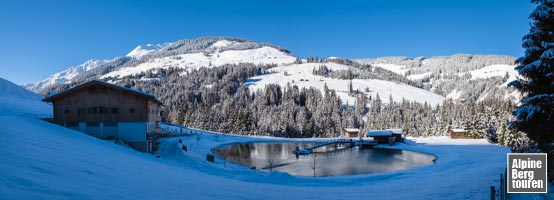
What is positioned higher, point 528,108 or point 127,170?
point 528,108

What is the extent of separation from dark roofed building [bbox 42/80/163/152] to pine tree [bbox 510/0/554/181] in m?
32.2

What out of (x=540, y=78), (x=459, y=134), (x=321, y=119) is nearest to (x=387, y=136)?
(x=459, y=134)

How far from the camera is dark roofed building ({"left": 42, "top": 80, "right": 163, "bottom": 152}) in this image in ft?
114

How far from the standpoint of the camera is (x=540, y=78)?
13484mm

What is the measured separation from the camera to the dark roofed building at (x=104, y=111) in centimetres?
3481

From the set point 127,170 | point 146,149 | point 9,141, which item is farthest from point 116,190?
point 146,149

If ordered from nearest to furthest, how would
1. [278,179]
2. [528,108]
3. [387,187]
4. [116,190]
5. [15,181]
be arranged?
[15,181], [116,190], [528,108], [387,187], [278,179]

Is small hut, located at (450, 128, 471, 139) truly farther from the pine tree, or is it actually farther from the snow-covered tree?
the pine tree

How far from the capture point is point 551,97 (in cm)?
1270

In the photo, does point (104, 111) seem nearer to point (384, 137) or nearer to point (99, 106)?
point (99, 106)

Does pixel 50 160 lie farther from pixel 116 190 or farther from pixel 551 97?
pixel 551 97

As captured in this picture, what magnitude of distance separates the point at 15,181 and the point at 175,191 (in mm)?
5150

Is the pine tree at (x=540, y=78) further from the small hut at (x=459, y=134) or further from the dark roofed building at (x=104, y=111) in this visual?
the small hut at (x=459, y=134)

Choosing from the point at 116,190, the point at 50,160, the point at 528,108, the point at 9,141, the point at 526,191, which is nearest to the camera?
the point at 116,190
